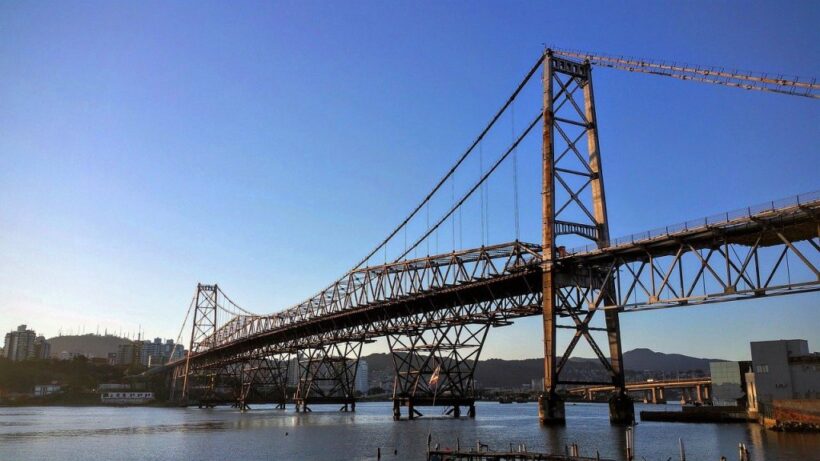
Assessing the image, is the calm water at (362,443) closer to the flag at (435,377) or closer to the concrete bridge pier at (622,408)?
the concrete bridge pier at (622,408)

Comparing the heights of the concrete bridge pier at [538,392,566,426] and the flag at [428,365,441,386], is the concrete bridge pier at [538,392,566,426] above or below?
below

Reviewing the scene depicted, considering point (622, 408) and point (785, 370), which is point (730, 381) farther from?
point (622, 408)

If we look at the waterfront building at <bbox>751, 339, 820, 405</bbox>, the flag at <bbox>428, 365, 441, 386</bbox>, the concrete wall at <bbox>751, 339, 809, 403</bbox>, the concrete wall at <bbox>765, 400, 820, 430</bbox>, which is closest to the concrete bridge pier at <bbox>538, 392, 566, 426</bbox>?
the concrete wall at <bbox>765, 400, 820, 430</bbox>

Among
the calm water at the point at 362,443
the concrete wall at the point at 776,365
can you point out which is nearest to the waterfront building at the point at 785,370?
the concrete wall at the point at 776,365

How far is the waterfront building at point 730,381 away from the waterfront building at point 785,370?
90.8 ft

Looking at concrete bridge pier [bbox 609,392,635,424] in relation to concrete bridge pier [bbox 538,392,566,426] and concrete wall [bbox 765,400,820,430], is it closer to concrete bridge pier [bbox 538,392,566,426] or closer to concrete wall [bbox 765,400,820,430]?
concrete bridge pier [bbox 538,392,566,426]

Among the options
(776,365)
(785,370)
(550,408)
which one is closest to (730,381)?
(776,365)

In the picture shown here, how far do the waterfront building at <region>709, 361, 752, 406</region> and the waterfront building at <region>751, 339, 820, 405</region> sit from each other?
27.7 m

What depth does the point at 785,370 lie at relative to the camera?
61.3 m

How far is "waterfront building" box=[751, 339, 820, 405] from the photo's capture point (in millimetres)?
59875

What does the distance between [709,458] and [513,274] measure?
2669 cm

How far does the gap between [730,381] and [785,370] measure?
3455cm

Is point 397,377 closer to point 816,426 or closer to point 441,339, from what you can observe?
point 441,339

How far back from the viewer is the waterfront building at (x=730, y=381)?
294ft
